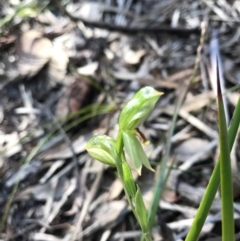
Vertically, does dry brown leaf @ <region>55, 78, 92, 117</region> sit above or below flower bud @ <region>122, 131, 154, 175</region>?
below

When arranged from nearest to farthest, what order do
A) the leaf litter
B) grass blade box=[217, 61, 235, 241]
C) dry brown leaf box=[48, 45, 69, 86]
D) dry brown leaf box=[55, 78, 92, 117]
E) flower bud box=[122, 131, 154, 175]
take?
1. grass blade box=[217, 61, 235, 241]
2. flower bud box=[122, 131, 154, 175]
3. the leaf litter
4. dry brown leaf box=[55, 78, 92, 117]
5. dry brown leaf box=[48, 45, 69, 86]

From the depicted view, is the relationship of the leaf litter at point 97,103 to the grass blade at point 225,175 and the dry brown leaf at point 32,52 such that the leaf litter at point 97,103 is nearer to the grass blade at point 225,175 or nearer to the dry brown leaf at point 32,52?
the dry brown leaf at point 32,52

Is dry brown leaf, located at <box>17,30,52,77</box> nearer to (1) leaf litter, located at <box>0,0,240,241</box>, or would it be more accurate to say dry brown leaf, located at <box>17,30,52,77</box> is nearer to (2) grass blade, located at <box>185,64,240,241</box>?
(1) leaf litter, located at <box>0,0,240,241</box>

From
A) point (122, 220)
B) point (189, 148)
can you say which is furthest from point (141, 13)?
point (122, 220)

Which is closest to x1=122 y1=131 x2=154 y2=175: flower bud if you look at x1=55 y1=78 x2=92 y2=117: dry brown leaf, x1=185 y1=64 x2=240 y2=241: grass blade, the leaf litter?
x1=185 y1=64 x2=240 y2=241: grass blade

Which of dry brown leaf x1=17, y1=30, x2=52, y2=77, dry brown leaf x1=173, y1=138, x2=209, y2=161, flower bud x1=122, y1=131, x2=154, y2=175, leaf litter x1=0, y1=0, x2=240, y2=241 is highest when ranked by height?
dry brown leaf x1=17, y1=30, x2=52, y2=77

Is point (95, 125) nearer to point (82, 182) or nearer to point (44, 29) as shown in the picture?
point (82, 182)

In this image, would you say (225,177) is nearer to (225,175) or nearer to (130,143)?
(225,175)
